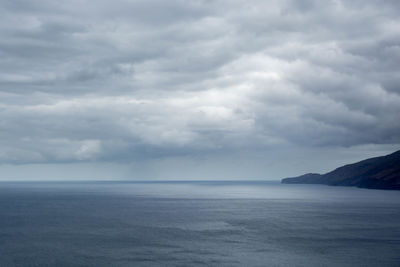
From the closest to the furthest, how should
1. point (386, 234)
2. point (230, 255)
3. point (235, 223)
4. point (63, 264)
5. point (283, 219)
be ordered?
1. point (63, 264)
2. point (230, 255)
3. point (386, 234)
4. point (235, 223)
5. point (283, 219)

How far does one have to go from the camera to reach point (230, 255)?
7550 cm

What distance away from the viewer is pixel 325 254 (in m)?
76.9

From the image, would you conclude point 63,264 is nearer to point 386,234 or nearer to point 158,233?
point 158,233

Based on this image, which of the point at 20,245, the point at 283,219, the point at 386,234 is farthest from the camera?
the point at 283,219

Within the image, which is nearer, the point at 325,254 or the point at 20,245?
the point at 325,254

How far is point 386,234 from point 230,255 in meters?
47.9

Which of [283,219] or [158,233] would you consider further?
[283,219]

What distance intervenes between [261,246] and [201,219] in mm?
53657

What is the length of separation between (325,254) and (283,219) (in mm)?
59316

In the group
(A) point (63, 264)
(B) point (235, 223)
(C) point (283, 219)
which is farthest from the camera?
(C) point (283, 219)

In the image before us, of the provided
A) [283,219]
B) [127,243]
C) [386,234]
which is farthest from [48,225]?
[386,234]

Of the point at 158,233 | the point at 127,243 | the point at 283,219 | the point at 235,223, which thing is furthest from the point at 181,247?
the point at 283,219

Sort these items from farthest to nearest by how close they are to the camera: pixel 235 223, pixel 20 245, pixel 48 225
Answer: pixel 235 223
pixel 48 225
pixel 20 245

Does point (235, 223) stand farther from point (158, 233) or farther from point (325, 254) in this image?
point (325, 254)
